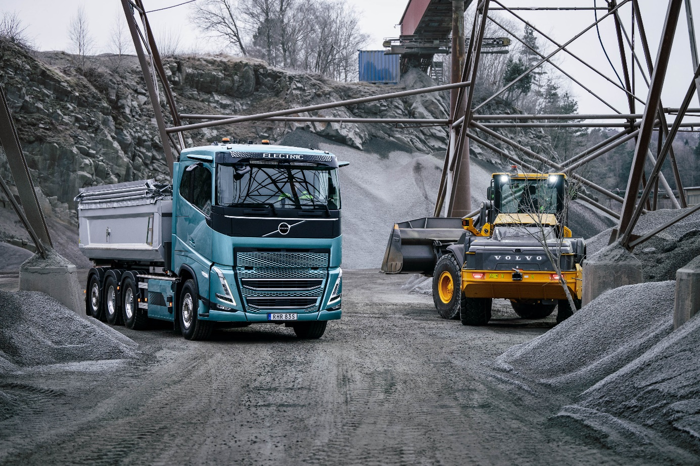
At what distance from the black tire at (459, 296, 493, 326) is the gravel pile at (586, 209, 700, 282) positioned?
2.62m

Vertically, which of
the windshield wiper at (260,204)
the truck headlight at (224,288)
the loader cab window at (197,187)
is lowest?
the truck headlight at (224,288)

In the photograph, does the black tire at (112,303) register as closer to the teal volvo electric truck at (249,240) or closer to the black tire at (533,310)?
the teal volvo electric truck at (249,240)

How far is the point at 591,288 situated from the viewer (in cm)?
1373

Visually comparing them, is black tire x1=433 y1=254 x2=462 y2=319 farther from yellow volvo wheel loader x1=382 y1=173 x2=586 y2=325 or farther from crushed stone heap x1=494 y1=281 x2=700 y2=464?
crushed stone heap x1=494 y1=281 x2=700 y2=464

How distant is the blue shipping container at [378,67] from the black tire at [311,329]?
174 feet

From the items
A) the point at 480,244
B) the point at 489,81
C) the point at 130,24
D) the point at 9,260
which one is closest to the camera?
the point at 480,244

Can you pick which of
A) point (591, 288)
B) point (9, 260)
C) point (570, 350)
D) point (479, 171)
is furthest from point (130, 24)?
point (479, 171)

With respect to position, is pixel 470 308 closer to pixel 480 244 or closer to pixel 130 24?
pixel 480 244

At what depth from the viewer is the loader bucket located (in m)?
19.2

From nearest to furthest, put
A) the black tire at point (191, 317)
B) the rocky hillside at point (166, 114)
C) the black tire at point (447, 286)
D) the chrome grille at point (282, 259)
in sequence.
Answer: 1. the chrome grille at point (282, 259)
2. the black tire at point (191, 317)
3. the black tire at point (447, 286)
4. the rocky hillside at point (166, 114)

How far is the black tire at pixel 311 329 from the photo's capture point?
14.6m

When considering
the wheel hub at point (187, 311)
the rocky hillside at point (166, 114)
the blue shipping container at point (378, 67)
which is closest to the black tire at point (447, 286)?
the wheel hub at point (187, 311)

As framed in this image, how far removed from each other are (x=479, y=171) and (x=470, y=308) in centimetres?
4491

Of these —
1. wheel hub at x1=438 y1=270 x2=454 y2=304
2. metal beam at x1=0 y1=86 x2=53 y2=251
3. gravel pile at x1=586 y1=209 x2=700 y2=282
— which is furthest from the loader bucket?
metal beam at x1=0 y1=86 x2=53 y2=251
